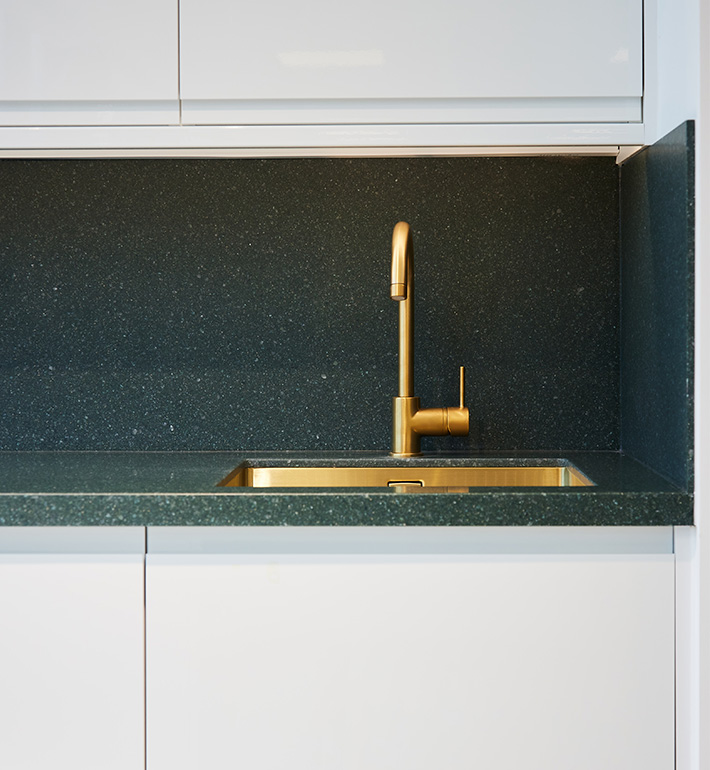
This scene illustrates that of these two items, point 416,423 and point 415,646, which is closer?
point 415,646

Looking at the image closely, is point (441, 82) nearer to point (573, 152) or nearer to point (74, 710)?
point (573, 152)

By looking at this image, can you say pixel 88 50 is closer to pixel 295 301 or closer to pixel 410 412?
pixel 295 301

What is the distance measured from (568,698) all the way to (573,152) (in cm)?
84

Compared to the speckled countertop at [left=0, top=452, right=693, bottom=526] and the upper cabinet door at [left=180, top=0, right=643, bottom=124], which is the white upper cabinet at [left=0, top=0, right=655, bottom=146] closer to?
the upper cabinet door at [left=180, top=0, right=643, bottom=124]

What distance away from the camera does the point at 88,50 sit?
4.32 ft

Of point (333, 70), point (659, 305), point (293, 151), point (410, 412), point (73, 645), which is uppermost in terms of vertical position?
point (333, 70)

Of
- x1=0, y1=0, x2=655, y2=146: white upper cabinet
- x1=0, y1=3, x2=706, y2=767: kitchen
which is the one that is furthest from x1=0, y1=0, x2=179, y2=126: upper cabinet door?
x1=0, y1=3, x2=706, y2=767: kitchen

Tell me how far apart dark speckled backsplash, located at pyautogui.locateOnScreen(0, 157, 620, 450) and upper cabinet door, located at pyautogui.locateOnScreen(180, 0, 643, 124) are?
11.9 inches

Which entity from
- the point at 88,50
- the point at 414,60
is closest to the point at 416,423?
the point at 414,60

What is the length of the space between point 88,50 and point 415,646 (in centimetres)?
102

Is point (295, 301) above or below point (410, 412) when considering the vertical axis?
above

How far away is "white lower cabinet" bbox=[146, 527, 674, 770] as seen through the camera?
1119mm

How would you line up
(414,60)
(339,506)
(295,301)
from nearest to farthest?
(339,506) < (414,60) < (295,301)

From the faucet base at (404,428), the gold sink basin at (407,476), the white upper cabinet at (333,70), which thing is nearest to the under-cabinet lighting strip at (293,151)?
the white upper cabinet at (333,70)
